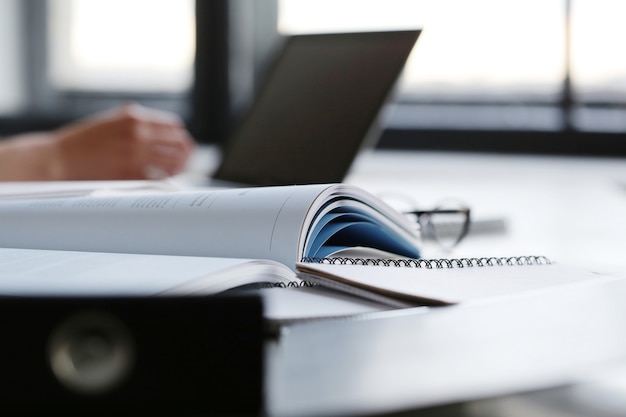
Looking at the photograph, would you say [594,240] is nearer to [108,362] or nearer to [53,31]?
[108,362]

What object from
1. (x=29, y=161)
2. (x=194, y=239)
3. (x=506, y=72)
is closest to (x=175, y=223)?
(x=194, y=239)

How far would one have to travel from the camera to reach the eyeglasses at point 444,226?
2.70ft

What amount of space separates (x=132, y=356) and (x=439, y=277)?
263 mm

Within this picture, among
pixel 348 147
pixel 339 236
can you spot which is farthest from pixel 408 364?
pixel 348 147

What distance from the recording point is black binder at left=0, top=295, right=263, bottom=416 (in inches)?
11.8

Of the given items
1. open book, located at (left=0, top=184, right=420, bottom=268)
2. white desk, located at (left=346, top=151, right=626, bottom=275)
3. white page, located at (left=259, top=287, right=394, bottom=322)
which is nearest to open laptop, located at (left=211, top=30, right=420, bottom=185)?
white desk, located at (left=346, top=151, right=626, bottom=275)

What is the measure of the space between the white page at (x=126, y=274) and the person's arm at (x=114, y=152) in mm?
791

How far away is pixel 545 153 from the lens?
190 centimetres

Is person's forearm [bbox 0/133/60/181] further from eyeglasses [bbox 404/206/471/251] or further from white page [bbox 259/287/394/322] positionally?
white page [bbox 259/287/394/322]

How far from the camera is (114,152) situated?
1322 mm

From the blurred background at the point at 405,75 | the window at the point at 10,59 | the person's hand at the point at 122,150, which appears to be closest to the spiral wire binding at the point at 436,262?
the person's hand at the point at 122,150

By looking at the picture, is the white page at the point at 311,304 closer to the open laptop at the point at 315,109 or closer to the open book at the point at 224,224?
the open book at the point at 224,224

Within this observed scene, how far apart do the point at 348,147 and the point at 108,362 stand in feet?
2.23

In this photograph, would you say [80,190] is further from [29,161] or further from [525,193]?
[525,193]
